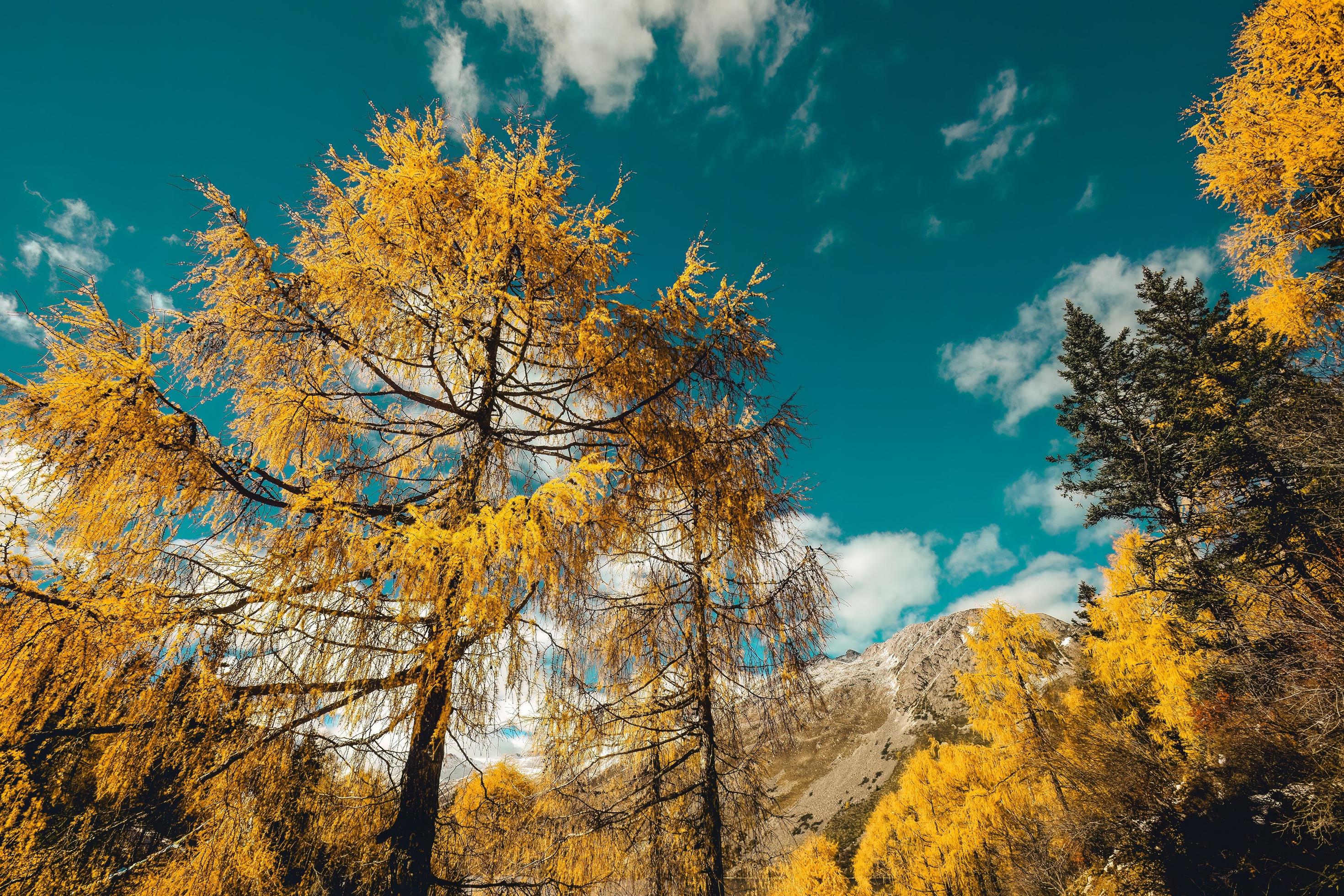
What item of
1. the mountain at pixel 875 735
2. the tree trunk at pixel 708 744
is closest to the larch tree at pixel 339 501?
the tree trunk at pixel 708 744

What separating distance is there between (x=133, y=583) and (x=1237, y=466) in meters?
21.3

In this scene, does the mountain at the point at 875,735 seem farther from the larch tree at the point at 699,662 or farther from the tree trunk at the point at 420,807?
the tree trunk at the point at 420,807

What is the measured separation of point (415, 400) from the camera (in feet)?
13.9

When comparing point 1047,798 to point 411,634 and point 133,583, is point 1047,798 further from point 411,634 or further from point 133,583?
point 133,583

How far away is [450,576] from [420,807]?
1.90 meters

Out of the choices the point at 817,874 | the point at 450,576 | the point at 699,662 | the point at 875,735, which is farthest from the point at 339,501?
the point at 875,735

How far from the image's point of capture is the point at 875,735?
82250mm

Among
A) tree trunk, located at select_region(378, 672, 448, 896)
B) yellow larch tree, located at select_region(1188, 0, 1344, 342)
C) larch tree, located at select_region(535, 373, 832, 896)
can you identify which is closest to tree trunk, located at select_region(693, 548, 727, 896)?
larch tree, located at select_region(535, 373, 832, 896)

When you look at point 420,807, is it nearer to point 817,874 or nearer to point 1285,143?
point 1285,143

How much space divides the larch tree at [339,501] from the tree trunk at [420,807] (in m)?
0.02

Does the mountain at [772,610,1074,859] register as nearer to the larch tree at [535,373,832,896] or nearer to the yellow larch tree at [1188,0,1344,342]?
the yellow larch tree at [1188,0,1344,342]

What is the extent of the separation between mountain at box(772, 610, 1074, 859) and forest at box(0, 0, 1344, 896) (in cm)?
4603

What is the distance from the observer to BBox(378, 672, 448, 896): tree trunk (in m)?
3.17

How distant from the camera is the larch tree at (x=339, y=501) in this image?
9.10ft
